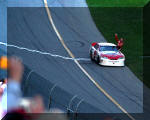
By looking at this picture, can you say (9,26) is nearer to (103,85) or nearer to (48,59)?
(48,59)

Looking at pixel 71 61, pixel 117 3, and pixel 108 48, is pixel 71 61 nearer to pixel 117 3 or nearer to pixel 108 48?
pixel 108 48

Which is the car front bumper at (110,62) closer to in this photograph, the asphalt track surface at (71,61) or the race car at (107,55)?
the race car at (107,55)

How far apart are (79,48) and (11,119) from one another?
28.1 m

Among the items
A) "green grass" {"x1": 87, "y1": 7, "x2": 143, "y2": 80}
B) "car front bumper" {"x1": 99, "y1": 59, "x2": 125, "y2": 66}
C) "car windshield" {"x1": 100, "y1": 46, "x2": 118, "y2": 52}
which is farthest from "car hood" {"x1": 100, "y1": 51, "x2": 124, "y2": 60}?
"green grass" {"x1": 87, "y1": 7, "x2": 143, "y2": 80}

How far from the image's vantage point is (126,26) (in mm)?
36562

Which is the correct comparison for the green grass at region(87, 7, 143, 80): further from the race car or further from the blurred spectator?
the blurred spectator

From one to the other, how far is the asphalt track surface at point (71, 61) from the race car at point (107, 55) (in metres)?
0.38

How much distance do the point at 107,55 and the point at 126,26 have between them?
9.62m

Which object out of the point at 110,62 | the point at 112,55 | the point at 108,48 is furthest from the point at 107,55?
the point at 108,48

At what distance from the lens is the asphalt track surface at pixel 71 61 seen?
73.0ft

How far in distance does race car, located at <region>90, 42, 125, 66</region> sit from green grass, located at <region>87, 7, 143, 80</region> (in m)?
0.84

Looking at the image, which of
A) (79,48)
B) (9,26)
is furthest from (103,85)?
(9,26)

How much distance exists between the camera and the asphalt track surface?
22266 millimetres

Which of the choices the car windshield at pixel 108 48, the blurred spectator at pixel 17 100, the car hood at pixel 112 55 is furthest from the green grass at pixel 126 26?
the blurred spectator at pixel 17 100
